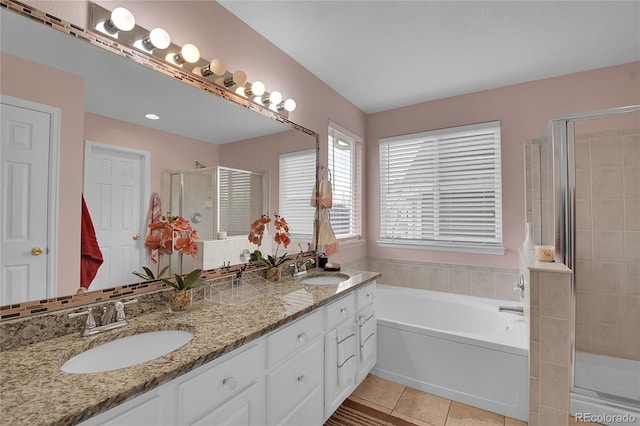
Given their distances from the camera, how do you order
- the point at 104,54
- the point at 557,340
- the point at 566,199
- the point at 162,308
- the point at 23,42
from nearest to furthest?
the point at 23,42
the point at 104,54
the point at 162,308
the point at 557,340
the point at 566,199

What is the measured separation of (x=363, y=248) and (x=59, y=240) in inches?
109

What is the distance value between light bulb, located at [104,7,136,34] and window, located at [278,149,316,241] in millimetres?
1165

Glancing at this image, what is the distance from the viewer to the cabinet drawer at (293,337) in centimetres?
124

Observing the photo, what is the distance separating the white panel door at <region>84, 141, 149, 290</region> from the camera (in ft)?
3.83

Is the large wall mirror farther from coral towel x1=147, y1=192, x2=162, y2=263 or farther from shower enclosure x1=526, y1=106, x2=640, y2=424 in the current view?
shower enclosure x1=526, y1=106, x2=640, y2=424

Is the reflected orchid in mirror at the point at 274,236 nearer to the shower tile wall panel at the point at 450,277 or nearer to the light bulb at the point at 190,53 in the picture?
the light bulb at the point at 190,53

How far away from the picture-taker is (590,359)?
7.54 ft

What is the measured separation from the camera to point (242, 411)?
109 centimetres

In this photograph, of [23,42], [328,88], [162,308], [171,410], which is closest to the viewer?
[171,410]

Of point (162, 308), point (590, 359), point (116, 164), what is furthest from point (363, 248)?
point (116, 164)

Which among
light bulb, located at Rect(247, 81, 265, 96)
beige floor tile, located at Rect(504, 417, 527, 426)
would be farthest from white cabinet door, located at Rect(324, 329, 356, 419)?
light bulb, located at Rect(247, 81, 265, 96)

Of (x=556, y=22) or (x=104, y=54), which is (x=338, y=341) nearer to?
(x=104, y=54)

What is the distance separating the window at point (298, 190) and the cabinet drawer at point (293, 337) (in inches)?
35.2

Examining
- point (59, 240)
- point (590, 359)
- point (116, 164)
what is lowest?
point (590, 359)
